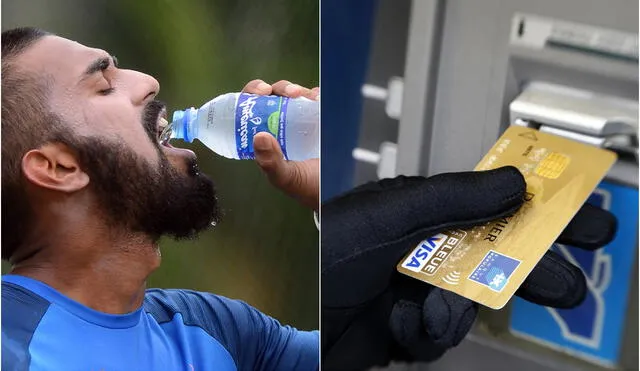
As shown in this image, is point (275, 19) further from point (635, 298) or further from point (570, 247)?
point (635, 298)

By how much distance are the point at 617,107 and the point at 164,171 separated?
62 centimetres

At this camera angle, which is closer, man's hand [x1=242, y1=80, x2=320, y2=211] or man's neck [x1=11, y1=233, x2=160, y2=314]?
man's neck [x1=11, y1=233, x2=160, y2=314]

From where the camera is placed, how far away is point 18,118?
792 mm

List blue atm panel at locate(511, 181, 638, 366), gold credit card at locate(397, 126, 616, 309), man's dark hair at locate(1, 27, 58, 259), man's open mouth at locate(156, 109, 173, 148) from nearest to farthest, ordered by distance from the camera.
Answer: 1. man's dark hair at locate(1, 27, 58, 259)
2. man's open mouth at locate(156, 109, 173, 148)
3. gold credit card at locate(397, 126, 616, 309)
4. blue atm panel at locate(511, 181, 638, 366)

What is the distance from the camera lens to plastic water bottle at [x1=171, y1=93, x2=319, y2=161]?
924 millimetres

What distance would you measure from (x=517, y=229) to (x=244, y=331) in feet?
1.33

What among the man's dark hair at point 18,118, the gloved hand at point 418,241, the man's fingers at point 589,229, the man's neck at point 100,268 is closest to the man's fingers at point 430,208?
the gloved hand at point 418,241

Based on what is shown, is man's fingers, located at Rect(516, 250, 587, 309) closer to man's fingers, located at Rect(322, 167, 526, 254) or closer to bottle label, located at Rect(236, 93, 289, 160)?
man's fingers, located at Rect(322, 167, 526, 254)

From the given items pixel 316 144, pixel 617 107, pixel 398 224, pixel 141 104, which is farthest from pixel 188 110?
pixel 617 107

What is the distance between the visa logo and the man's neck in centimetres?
38

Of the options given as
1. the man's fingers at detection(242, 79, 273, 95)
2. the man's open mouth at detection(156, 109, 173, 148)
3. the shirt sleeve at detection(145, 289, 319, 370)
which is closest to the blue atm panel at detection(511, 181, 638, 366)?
the shirt sleeve at detection(145, 289, 319, 370)

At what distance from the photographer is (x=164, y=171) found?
90cm

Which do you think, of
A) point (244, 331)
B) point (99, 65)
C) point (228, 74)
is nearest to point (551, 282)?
point (244, 331)

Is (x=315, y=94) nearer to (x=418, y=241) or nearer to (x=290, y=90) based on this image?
(x=290, y=90)
